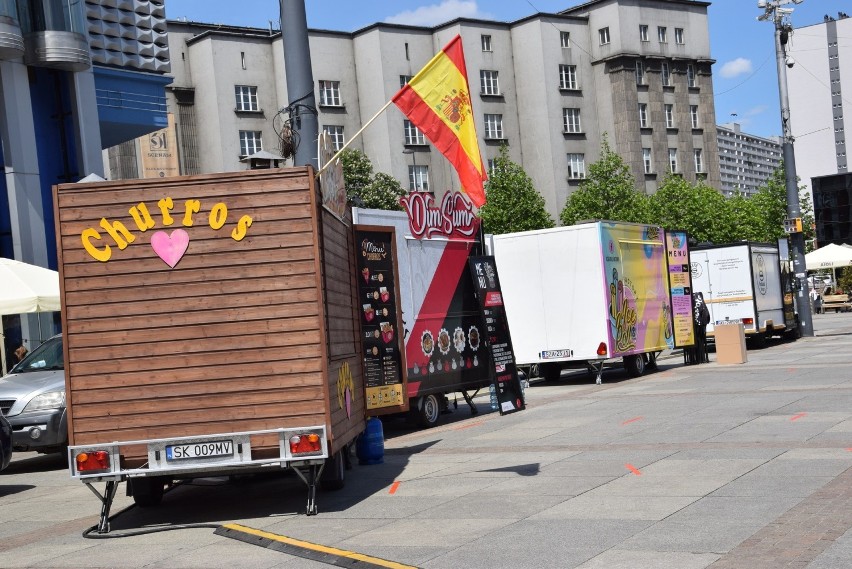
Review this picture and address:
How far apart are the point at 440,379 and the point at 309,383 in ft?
26.6

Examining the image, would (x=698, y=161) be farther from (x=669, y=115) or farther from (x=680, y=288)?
(x=680, y=288)

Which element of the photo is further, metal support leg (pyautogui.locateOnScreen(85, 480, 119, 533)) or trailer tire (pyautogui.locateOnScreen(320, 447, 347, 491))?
trailer tire (pyautogui.locateOnScreen(320, 447, 347, 491))

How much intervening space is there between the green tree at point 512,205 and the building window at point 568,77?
31.1 ft

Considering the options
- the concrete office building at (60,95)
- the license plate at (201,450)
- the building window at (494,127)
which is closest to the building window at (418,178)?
the building window at (494,127)

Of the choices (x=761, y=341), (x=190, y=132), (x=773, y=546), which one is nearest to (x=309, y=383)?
(x=773, y=546)

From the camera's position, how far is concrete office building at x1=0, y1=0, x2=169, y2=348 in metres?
24.6

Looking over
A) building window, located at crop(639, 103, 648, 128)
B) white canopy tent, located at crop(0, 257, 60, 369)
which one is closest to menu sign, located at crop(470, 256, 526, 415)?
white canopy tent, located at crop(0, 257, 60, 369)

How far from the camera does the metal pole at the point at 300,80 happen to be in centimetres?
1322

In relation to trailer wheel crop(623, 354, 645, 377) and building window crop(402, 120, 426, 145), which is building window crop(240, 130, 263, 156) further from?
trailer wheel crop(623, 354, 645, 377)

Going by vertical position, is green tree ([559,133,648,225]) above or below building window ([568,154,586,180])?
below

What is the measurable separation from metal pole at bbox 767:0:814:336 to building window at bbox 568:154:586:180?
30524 mm

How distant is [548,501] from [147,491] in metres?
4.29

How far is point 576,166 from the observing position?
223 feet

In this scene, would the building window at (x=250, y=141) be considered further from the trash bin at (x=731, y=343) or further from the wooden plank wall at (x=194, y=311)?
the wooden plank wall at (x=194, y=311)
